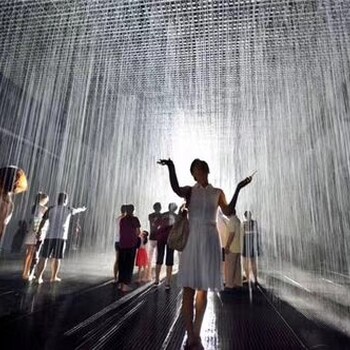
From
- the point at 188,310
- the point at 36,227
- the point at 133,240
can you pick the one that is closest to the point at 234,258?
the point at 133,240

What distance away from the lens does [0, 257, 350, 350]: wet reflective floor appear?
2.05 meters

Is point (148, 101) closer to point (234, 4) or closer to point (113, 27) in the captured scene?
point (113, 27)

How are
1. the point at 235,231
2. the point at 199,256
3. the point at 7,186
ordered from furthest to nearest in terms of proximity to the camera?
1. the point at 235,231
2. the point at 7,186
3. the point at 199,256

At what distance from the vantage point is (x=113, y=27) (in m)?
4.34

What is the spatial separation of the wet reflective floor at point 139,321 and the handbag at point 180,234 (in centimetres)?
66

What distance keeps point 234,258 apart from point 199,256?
110 inches

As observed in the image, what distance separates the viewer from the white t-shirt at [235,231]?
436 centimetres

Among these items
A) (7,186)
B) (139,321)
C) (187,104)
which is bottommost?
(139,321)

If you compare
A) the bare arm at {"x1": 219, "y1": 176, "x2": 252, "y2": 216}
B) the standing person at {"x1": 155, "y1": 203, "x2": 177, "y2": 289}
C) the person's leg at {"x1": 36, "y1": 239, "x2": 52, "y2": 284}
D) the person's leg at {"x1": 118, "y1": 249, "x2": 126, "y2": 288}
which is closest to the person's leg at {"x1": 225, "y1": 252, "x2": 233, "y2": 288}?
the standing person at {"x1": 155, "y1": 203, "x2": 177, "y2": 289}

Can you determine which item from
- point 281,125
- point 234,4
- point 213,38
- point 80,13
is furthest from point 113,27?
point 281,125

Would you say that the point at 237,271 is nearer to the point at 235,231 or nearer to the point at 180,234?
the point at 235,231

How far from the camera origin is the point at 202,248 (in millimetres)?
1942

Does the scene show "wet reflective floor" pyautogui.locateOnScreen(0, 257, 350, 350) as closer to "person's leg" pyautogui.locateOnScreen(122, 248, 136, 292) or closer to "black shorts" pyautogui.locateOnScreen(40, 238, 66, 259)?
"person's leg" pyautogui.locateOnScreen(122, 248, 136, 292)

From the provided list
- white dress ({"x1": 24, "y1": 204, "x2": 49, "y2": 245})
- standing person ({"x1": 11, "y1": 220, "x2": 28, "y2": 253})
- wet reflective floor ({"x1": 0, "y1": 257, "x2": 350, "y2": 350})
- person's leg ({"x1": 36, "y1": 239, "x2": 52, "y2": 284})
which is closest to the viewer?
wet reflective floor ({"x1": 0, "y1": 257, "x2": 350, "y2": 350})
